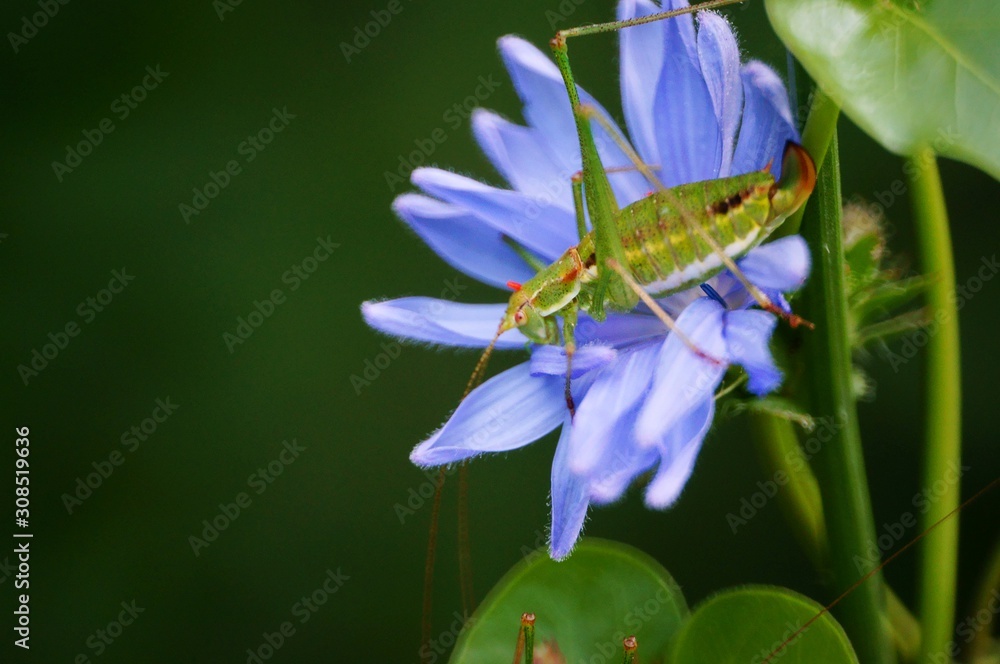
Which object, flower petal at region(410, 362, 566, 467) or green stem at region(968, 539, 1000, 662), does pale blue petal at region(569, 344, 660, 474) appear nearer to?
flower petal at region(410, 362, 566, 467)

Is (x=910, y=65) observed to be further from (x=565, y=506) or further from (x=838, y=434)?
(x=565, y=506)

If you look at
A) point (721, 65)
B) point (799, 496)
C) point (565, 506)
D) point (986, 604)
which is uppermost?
point (721, 65)

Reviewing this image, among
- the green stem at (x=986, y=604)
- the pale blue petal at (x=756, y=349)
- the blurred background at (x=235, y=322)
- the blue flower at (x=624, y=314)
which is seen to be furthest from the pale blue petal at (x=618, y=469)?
the blurred background at (x=235, y=322)

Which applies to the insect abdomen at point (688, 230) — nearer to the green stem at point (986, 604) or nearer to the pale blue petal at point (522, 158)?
the pale blue petal at point (522, 158)

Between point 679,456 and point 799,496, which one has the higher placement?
point 679,456

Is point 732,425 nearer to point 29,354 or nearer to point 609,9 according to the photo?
point 609,9

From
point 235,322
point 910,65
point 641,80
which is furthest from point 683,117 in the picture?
point 235,322
